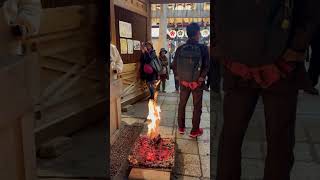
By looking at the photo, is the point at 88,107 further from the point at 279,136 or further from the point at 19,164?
the point at 279,136

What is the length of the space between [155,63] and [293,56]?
0.44 metres

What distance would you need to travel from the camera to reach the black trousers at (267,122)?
2.79ft

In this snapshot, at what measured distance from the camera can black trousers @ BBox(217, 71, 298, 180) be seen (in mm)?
850

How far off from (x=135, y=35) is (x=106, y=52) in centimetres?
12

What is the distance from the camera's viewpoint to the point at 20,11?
757 mm

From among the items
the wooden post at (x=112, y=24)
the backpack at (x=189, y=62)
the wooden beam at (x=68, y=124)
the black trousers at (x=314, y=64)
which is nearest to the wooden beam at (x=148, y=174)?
the wooden beam at (x=68, y=124)

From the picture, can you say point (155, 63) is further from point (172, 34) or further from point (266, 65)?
point (266, 65)

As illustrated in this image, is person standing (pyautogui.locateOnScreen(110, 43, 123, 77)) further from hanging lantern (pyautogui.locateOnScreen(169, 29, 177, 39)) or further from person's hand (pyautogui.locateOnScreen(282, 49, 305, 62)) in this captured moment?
person's hand (pyautogui.locateOnScreen(282, 49, 305, 62))

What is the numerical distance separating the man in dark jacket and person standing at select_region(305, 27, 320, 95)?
0.02 metres

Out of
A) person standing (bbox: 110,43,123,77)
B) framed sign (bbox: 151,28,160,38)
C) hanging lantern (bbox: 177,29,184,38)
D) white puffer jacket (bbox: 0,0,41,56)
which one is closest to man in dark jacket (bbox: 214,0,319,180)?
hanging lantern (bbox: 177,29,184,38)

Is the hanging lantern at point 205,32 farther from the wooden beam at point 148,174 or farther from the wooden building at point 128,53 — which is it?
the wooden beam at point 148,174

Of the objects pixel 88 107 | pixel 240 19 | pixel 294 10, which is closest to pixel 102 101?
pixel 88 107

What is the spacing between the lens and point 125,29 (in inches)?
37.9

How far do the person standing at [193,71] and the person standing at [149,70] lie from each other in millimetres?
88
